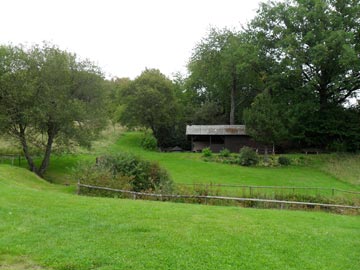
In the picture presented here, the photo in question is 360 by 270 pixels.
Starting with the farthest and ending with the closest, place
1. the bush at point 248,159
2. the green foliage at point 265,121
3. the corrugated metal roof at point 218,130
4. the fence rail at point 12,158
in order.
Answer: the corrugated metal roof at point 218,130, the green foliage at point 265,121, the bush at point 248,159, the fence rail at point 12,158

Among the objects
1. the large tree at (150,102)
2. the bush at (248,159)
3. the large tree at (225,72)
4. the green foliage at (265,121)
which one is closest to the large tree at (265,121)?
the green foliage at (265,121)

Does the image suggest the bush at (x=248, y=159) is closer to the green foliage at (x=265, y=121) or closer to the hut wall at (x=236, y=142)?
the green foliage at (x=265, y=121)

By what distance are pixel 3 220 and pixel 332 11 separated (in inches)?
1628

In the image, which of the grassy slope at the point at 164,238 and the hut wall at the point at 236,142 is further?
the hut wall at the point at 236,142

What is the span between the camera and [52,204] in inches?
458

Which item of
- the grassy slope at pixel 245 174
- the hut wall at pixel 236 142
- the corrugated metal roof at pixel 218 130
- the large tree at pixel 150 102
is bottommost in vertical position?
the grassy slope at pixel 245 174

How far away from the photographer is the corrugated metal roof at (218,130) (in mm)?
46156

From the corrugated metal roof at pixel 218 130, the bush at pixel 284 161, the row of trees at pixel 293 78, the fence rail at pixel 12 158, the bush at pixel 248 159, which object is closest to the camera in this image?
the fence rail at pixel 12 158

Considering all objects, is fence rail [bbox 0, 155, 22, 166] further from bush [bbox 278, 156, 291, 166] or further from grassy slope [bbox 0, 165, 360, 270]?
bush [bbox 278, 156, 291, 166]

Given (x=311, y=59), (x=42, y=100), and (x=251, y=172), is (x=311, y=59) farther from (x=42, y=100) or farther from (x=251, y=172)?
(x=42, y=100)

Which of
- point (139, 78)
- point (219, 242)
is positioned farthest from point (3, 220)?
point (139, 78)

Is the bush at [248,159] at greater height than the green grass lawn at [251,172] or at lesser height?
greater

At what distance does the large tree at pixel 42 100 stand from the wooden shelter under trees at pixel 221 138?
61.4 feet

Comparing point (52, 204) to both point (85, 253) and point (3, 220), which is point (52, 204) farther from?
point (85, 253)
